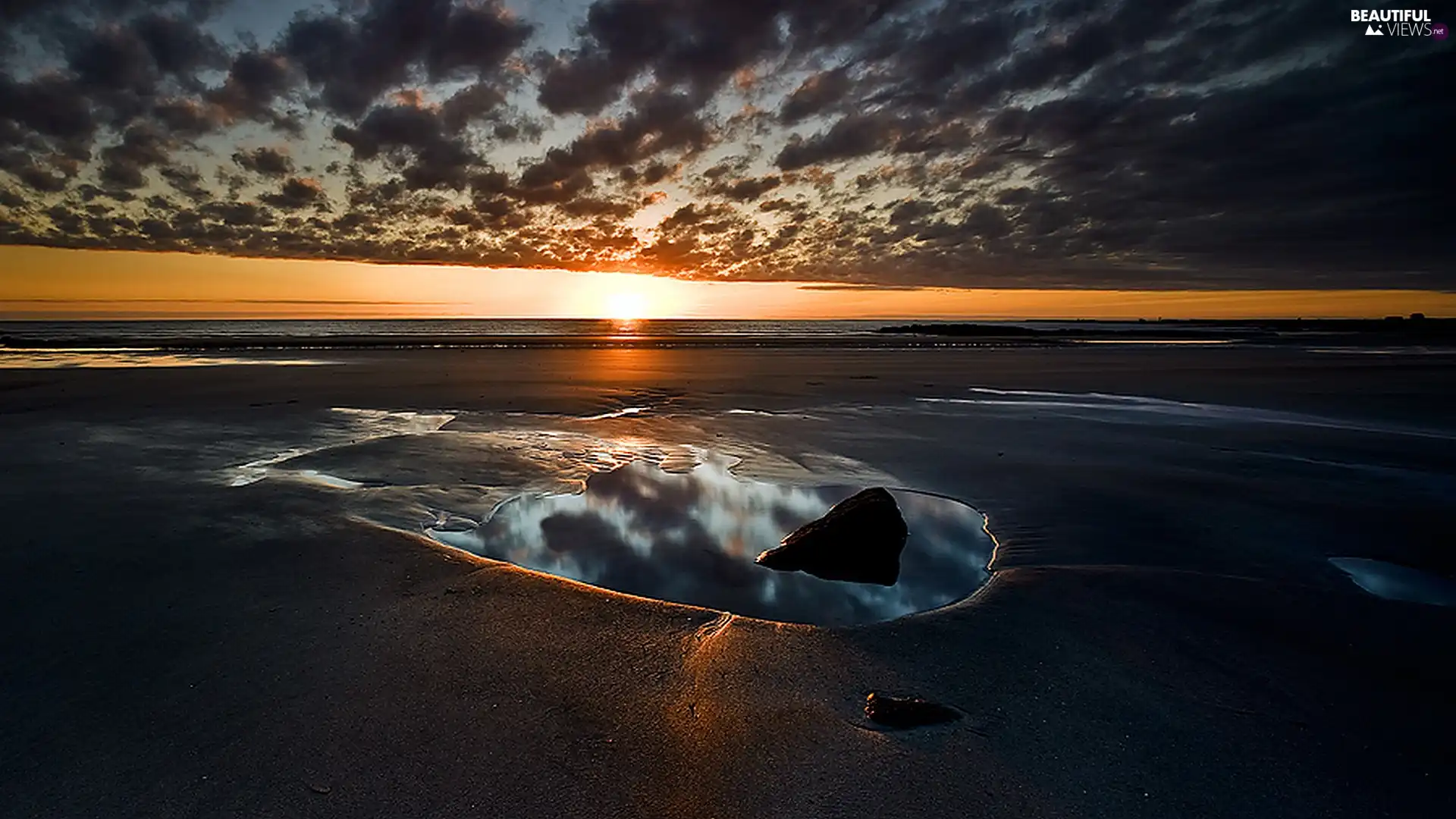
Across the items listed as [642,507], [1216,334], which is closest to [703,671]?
[642,507]

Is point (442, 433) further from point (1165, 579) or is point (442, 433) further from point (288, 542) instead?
point (1165, 579)

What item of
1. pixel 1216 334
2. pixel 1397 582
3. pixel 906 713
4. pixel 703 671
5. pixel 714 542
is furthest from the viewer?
pixel 1216 334

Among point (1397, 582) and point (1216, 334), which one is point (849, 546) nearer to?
point (1397, 582)

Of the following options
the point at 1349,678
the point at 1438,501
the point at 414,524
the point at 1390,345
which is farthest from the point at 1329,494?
the point at 1390,345

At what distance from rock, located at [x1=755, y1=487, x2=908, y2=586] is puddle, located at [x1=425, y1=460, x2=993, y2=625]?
156 millimetres

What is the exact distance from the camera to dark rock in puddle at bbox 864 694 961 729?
3430 mm

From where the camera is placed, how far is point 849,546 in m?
6.11

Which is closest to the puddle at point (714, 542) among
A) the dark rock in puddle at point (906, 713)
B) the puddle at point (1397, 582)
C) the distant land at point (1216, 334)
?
the dark rock in puddle at point (906, 713)

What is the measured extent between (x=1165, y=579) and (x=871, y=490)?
2505mm

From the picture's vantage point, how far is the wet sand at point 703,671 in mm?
2953

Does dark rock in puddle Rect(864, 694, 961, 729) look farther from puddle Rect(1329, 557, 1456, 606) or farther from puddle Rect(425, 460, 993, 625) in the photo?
puddle Rect(1329, 557, 1456, 606)

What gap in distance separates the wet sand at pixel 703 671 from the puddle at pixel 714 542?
39 cm

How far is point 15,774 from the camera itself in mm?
2984

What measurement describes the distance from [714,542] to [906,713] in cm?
336
